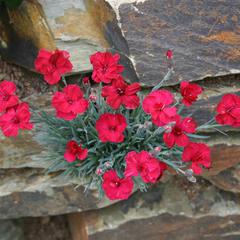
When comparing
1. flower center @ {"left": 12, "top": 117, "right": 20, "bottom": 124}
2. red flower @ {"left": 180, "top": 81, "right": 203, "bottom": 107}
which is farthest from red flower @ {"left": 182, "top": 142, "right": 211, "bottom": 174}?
flower center @ {"left": 12, "top": 117, "right": 20, "bottom": 124}

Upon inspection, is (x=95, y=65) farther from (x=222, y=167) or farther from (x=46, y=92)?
(x=222, y=167)

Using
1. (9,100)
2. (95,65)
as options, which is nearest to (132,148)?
(95,65)

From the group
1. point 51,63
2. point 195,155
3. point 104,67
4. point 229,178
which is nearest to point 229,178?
point 229,178

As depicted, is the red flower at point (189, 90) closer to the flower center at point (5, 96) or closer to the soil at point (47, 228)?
the flower center at point (5, 96)

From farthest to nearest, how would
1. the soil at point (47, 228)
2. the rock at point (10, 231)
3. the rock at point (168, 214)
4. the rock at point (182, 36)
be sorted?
1. the soil at point (47, 228)
2. the rock at point (10, 231)
3. the rock at point (168, 214)
4. the rock at point (182, 36)

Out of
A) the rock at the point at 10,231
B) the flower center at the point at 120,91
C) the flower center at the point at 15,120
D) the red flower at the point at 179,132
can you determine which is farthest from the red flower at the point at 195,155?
the rock at the point at 10,231
